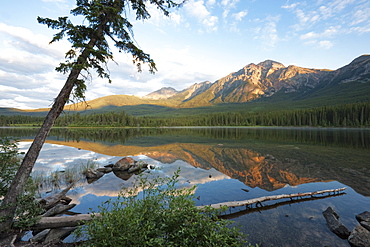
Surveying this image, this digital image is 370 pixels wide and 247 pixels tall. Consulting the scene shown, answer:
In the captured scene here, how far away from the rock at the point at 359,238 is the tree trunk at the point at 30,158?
15.4 m

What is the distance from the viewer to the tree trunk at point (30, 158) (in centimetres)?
802

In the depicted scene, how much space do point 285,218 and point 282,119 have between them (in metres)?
175

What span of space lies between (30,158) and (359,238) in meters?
16.2

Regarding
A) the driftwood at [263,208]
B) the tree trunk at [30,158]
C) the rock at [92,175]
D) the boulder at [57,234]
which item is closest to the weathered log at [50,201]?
the tree trunk at [30,158]

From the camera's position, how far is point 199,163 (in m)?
28.0

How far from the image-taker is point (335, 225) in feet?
33.2

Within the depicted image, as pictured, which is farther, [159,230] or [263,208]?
[263,208]

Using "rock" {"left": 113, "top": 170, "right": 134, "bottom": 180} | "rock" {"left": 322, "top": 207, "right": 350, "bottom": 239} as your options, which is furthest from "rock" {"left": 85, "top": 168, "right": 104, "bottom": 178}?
"rock" {"left": 322, "top": 207, "right": 350, "bottom": 239}

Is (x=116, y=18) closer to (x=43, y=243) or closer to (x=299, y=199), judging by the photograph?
(x=43, y=243)

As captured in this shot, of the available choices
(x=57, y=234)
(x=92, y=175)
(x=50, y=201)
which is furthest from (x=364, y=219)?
(x=92, y=175)

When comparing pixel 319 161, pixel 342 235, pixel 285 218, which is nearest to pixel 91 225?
pixel 285 218

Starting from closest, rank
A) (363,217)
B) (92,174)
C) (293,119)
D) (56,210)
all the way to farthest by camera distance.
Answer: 1. (363,217)
2. (56,210)
3. (92,174)
4. (293,119)

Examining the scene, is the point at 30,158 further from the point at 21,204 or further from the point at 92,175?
the point at 92,175

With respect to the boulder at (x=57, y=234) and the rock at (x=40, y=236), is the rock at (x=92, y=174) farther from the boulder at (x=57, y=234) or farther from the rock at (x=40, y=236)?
the boulder at (x=57, y=234)
